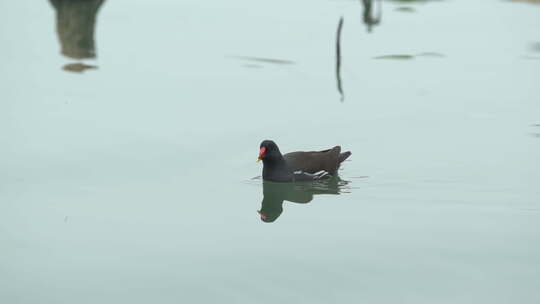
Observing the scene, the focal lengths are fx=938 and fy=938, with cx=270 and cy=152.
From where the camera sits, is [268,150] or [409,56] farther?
[409,56]

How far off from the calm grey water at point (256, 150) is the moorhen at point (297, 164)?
0.23 m

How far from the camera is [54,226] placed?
34.2 ft

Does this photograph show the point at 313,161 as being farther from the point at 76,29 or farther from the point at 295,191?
the point at 76,29

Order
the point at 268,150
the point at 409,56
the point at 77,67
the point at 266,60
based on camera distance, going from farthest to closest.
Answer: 1. the point at 409,56
2. the point at 266,60
3. the point at 77,67
4. the point at 268,150

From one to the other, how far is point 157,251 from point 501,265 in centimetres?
347

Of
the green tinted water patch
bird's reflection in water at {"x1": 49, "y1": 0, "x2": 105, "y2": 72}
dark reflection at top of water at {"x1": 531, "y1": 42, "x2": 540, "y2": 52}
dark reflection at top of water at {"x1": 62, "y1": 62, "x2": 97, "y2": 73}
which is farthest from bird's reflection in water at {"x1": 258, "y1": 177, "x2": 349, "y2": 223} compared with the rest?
dark reflection at top of water at {"x1": 531, "y1": 42, "x2": 540, "y2": 52}

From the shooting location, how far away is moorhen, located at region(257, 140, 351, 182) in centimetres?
1238

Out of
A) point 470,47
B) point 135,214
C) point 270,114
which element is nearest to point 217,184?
point 135,214

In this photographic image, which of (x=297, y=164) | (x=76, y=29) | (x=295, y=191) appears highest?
(x=76, y=29)

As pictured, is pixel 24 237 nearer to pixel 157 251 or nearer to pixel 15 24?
pixel 157 251

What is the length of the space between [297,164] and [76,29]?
381 inches

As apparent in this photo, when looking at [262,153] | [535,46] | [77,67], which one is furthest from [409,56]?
[262,153]

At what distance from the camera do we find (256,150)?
13945 millimetres

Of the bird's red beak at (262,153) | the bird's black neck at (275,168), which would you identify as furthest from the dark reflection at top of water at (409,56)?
the bird's red beak at (262,153)
